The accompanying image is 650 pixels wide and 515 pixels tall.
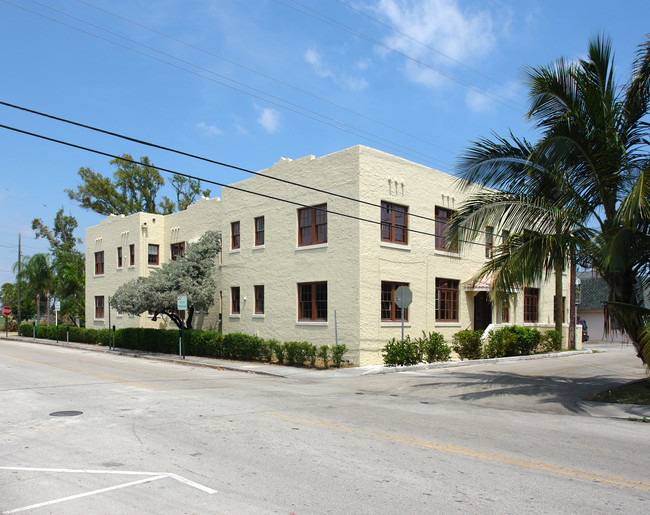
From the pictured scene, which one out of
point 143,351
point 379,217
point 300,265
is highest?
point 379,217

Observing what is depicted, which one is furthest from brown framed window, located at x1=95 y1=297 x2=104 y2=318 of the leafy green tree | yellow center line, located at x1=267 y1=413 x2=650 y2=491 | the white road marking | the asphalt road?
the white road marking

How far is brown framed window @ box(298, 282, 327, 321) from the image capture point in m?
22.7

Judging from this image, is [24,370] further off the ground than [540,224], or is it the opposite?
[540,224]

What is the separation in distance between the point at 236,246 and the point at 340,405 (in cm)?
1675

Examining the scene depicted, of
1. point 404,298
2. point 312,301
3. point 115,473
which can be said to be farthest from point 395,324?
point 115,473

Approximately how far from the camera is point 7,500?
561 cm

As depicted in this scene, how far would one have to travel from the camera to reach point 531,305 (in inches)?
1240

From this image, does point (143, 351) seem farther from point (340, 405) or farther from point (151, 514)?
point (151, 514)

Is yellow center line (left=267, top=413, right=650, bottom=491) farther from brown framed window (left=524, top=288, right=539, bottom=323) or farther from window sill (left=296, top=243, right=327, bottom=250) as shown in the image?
brown framed window (left=524, top=288, right=539, bottom=323)

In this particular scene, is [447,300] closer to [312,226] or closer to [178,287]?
[312,226]

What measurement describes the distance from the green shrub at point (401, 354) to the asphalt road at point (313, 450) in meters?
4.99

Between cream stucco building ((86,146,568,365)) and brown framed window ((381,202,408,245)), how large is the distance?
0.14ft

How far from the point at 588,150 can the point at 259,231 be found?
51.8ft

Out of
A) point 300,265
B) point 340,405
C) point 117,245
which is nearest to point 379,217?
point 300,265
